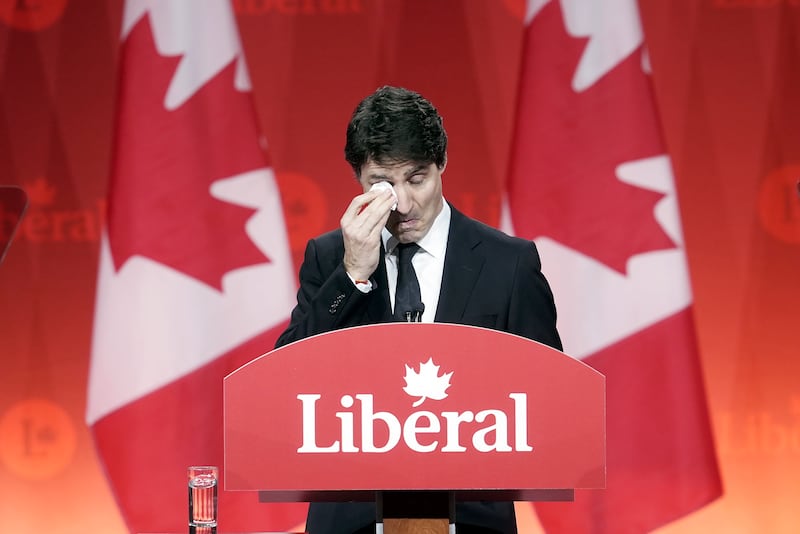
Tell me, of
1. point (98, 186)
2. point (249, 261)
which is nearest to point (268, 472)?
point (249, 261)

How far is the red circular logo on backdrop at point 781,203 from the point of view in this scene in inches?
121

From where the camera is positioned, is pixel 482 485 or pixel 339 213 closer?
pixel 482 485

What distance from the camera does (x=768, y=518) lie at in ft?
10.4

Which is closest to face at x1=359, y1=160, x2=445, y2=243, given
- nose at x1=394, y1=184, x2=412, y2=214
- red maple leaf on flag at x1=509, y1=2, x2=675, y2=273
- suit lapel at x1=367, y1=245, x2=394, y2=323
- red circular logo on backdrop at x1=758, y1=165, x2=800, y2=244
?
nose at x1=394, y1=184, x2=412, y2=214

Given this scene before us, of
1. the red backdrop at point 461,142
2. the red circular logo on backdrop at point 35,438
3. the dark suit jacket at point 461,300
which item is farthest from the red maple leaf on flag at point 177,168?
the dark suit jacket at point 461,300

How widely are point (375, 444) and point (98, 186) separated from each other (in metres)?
2.42

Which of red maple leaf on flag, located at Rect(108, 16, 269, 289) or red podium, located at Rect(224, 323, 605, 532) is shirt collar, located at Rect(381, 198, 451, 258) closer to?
red podium, located at Rect(224, 323, 605, 532)

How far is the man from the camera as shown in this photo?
134 cm

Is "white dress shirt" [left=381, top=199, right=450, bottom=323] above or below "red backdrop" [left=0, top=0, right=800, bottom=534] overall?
below

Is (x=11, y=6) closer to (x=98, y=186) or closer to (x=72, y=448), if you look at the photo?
(x=98, y=186)

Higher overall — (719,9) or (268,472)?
(719,9)

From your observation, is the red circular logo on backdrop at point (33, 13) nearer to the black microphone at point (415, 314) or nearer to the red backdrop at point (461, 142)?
the red backdrop at point (461, 142)

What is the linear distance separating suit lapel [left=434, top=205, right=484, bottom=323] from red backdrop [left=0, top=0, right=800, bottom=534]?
153 cm

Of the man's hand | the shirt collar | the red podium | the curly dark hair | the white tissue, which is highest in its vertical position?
the curly dark hair
